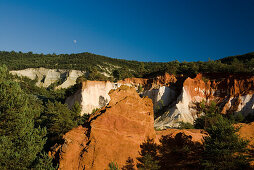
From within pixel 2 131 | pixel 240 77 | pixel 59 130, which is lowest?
pixel 59 130

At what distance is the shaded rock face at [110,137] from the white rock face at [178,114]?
21.2m

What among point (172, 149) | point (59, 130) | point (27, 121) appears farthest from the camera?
point (59, 130)

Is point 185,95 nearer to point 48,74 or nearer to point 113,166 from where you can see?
point 113,166

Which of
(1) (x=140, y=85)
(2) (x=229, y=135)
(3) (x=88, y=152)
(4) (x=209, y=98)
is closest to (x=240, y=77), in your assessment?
(4) (x=209, y=98)

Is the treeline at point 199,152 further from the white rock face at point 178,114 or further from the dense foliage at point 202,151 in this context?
the white rock face at point 178,114

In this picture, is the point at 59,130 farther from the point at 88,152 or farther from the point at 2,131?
the point at 88,152

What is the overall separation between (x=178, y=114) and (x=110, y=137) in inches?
995

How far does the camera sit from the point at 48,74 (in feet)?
293

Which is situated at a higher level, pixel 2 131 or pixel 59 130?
pixel 2 131

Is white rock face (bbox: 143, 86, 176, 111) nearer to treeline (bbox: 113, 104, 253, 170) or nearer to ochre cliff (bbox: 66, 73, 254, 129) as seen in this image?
ochre cliff (bbox: 66, 73, 254, 129)

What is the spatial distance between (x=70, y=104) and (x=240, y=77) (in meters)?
37.7

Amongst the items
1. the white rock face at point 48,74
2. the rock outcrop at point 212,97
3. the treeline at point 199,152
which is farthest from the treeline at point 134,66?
the treeline at point 199,152

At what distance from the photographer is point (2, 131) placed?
13.1m

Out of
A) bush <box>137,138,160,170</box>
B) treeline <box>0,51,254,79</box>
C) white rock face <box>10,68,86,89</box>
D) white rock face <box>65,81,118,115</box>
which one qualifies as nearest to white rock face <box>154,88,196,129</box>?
treeline <box>0,51,254,79</box>
